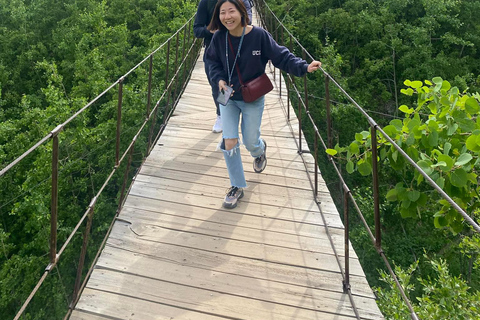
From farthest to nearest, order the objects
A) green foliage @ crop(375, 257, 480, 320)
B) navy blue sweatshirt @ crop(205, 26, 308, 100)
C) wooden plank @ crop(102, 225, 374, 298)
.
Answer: green foliage @ crop(375, 257, 480, 320), navy blue sweatshirt @ crop(205, 26, 308, 100), wooden plank @ crop(102, 225, 374, 298)

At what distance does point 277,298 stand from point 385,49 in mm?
15169

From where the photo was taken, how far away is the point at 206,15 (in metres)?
3.41

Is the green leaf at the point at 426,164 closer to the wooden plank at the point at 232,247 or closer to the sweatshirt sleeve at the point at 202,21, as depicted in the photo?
the wooden plank at the point at 232,247

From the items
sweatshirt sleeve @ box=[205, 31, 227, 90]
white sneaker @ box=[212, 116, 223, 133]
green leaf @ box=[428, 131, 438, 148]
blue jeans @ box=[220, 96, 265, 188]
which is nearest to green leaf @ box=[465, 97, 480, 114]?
green leaf @ box=[428, 131, 438, 148]

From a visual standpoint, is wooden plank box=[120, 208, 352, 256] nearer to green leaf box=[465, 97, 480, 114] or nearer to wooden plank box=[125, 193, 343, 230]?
wooden plank box=[125, 193, 343, 230]

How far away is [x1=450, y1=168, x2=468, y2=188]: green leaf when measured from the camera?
1.50 m

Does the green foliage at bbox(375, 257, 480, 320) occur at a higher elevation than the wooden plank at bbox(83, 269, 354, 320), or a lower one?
lower

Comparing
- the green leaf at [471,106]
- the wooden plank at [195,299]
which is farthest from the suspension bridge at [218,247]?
the green leaf at [471,106]

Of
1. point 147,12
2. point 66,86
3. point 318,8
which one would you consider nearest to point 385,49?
point 318,8

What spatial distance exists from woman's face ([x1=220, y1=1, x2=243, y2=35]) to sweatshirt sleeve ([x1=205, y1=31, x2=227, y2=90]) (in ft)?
0.52

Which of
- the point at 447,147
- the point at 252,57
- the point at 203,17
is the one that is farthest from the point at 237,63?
the point at 447,147

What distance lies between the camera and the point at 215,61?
2.64 meters

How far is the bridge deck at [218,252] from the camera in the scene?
1.96 metres

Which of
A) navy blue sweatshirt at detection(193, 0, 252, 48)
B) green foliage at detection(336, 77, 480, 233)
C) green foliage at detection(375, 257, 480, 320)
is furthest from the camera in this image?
green foliage at detection(375, 257, 480, 320)
